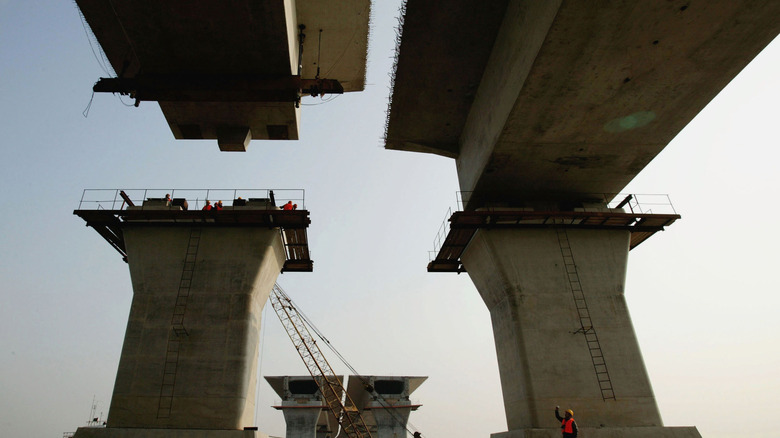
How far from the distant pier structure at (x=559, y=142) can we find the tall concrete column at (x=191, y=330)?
9732mm

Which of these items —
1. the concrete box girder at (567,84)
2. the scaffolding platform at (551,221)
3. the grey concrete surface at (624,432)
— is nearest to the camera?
the concrete box girder at (567,84)

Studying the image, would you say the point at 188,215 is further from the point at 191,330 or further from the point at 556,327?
the point at 556,327

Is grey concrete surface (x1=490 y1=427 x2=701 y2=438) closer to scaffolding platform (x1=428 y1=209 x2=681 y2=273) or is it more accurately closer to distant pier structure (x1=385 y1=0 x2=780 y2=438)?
distant pier structure (x1=385 y1=0 x2=780 y2=438)

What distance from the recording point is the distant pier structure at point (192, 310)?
16.7 metres

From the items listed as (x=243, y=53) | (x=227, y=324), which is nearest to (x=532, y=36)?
(x=243, y=53)

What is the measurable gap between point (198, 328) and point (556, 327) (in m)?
14.8

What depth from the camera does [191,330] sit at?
18031 mm

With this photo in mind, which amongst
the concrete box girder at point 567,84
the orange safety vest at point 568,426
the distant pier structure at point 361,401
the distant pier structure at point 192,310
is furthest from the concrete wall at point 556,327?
the distant pier structure at point 361,401

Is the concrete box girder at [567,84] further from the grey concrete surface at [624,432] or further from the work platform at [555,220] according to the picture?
the grey concrete surface at [624,432]

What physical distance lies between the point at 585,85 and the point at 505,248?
8.06 meters

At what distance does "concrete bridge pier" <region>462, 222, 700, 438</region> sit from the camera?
696 inches

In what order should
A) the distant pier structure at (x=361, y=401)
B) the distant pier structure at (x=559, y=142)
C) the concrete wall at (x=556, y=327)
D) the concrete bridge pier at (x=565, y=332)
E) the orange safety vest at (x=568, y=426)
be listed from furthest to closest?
the distant pier structure at (x=361, y=401), the concrete wall at (x=556, y=327), the concrete bridge pier at (x=565, y=332), the distant pier structure at (x=559, y=142), the orange safety vest at (x=568, y=426)

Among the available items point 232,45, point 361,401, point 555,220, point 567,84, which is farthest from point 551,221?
point 361,401

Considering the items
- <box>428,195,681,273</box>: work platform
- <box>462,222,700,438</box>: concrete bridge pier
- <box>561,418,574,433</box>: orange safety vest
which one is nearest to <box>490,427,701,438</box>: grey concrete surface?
<box>462,222,700,438</box>: concrete bridge pier
